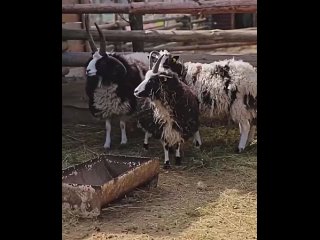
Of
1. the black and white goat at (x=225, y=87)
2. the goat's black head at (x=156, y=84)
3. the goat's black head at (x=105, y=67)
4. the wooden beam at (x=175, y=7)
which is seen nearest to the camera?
the goat's black head at (x=156, y=84)

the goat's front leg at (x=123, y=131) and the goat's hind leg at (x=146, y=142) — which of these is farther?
the goat's front leg at (x=123, y=131)

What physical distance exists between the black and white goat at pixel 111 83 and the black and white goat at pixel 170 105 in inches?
32.0

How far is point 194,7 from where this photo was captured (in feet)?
25.2

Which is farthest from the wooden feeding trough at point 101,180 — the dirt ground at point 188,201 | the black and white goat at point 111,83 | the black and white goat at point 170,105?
the black and white goat at point 111,83

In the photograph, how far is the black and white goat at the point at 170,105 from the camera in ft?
20.4

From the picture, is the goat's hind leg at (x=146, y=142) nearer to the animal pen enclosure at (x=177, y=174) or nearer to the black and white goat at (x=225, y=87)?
the animal pen enclosure at (x=177, y=174)

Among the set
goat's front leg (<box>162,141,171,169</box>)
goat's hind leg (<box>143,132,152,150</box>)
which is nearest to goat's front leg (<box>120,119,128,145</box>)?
goat's hind leg (<box>143,132,152,150</box>)

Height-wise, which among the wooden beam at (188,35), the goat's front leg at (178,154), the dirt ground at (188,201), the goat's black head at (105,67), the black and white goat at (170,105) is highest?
the wooden beam at (188,35)

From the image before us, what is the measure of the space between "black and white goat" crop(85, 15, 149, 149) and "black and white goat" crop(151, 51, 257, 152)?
810mm

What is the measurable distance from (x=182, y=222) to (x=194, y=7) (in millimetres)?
3946

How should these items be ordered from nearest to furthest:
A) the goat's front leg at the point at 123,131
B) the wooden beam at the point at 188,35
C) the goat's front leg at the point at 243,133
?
the goat's front leg at the point at 243,133, the goat's front leg at the point at 123,131, the wooden beam at the point at 188,35
